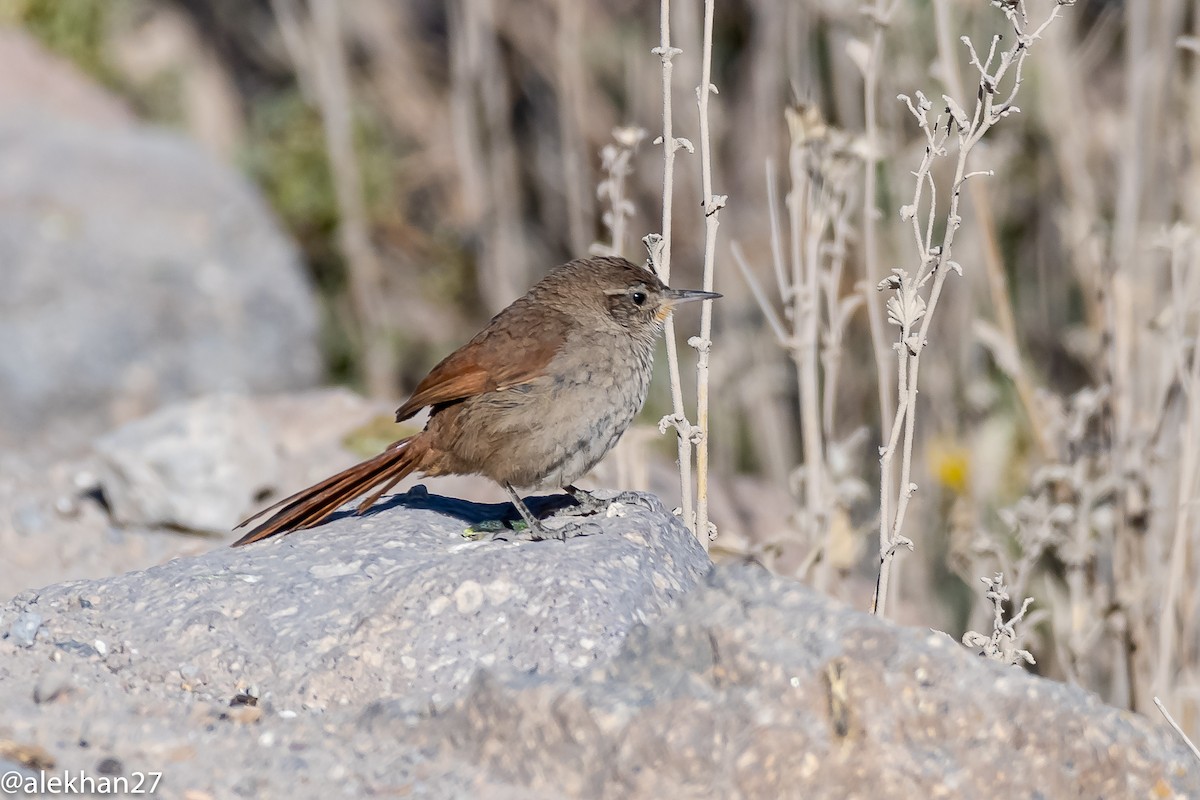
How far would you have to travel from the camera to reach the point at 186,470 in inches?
193

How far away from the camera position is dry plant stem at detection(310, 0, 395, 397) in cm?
708

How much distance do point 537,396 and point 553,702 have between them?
4.80 feet

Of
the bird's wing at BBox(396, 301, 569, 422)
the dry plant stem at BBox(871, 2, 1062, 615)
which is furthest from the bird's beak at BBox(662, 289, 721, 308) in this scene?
the dry plant stem at BBox(871, 2, 1062, 615)

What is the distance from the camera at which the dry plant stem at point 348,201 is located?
7082 millimetres

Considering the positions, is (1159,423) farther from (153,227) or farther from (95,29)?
(95,29)

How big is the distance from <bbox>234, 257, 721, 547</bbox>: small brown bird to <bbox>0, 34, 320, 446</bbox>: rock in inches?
115

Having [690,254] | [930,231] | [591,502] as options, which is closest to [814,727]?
[930,231]

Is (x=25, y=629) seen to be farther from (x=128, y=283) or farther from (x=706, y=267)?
(x=128, y=283)

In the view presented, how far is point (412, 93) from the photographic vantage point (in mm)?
9031

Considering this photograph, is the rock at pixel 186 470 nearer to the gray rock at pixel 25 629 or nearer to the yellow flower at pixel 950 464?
the gray rock at pixel 25 629

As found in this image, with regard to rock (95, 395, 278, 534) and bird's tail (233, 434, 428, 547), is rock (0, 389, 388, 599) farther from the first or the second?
bird's tail (233, 434, 428, 547)

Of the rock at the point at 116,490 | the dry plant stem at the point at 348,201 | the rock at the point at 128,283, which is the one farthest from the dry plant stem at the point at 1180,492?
the dry plant stem at the point at 348,201

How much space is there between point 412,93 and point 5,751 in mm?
7148

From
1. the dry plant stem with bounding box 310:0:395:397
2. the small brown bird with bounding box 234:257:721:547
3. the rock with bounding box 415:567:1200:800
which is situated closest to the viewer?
the rock with bounding box 415:567:1200:800
